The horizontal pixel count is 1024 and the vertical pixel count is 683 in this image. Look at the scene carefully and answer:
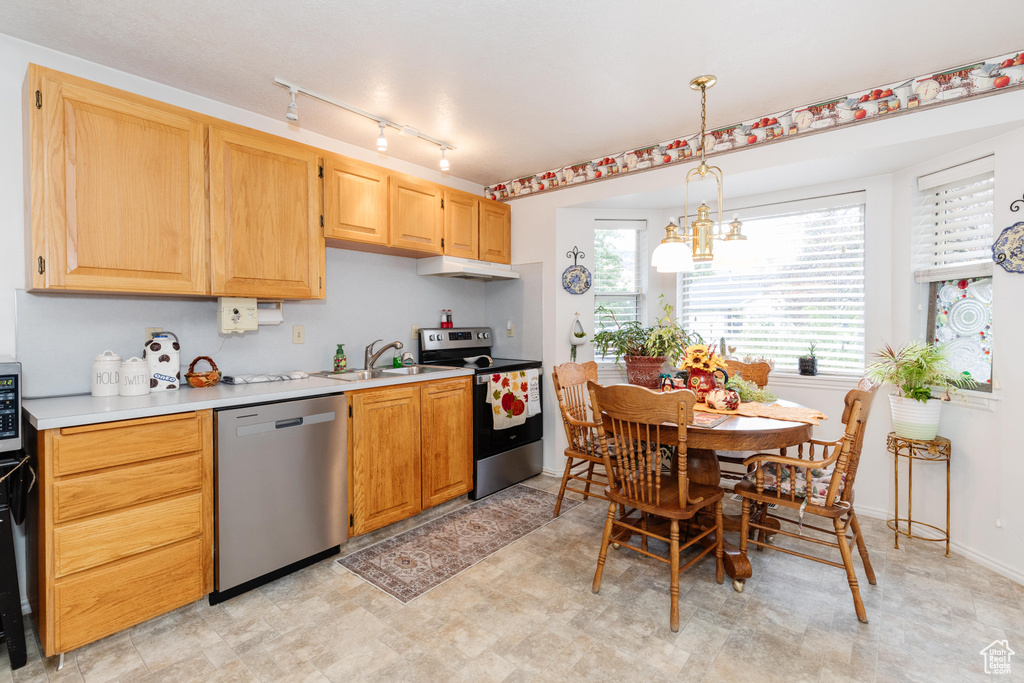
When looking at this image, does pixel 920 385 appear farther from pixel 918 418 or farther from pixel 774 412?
pixel 774 412

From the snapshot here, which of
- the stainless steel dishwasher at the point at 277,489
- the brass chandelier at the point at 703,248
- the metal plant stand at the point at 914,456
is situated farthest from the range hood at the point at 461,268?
the metal plant stand at the point at 914,456

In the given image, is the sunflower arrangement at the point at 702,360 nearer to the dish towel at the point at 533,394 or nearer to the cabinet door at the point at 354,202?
the dish towel at the point at 533,394

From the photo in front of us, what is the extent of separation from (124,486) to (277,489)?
610mm

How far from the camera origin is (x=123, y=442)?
185cm

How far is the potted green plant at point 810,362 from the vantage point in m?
3.30

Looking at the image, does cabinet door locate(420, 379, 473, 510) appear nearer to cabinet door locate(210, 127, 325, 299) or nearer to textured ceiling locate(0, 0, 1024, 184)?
cabinet door locate(210, 127, 325, 299)

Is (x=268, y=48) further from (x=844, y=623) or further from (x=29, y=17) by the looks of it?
(x=844, y=623)

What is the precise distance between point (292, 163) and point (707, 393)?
270 centimetres

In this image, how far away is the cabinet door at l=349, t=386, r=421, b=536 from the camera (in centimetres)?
266

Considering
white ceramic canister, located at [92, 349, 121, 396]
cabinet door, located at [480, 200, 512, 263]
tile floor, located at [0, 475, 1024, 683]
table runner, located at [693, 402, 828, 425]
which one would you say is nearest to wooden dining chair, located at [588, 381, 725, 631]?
tile floor, located at [0, 475, 1024, 683]

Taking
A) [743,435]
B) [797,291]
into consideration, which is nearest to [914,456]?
[797,291]

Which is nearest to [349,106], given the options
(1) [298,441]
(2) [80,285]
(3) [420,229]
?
(3) [420,229]

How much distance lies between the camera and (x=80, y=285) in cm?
200

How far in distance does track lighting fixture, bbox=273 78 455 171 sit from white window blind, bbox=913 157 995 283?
307cm
